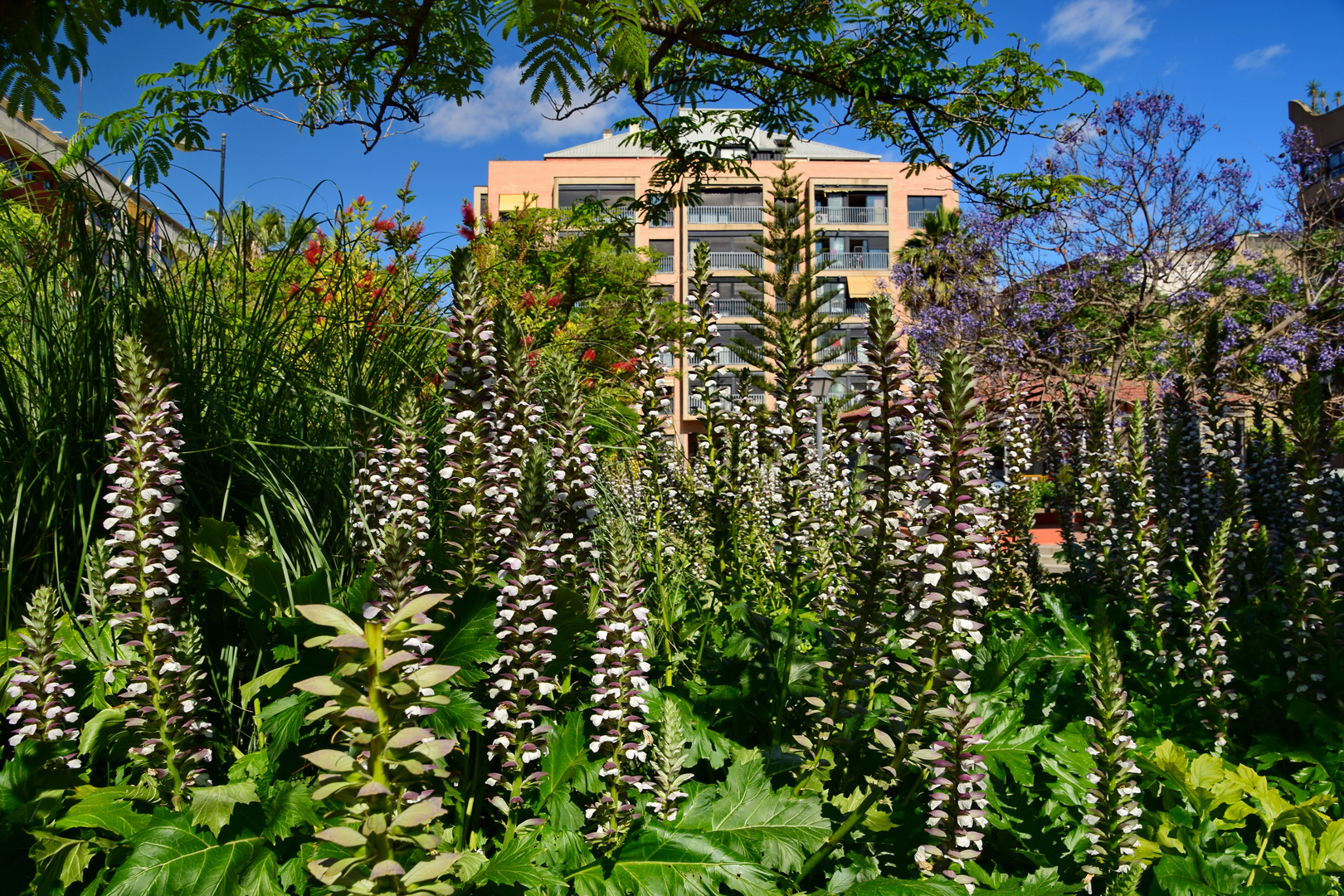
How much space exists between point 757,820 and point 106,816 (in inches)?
58.9

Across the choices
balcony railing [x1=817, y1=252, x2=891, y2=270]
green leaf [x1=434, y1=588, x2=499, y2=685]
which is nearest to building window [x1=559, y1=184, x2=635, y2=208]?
balcony railing [x1=817, y1=252, x2=891, y2=270]

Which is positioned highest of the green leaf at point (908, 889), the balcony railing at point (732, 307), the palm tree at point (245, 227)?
the balcony railing at point (732, 307)

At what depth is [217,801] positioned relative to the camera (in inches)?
68.9

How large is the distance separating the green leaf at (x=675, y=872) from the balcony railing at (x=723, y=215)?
46520mm

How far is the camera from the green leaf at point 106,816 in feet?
5.64

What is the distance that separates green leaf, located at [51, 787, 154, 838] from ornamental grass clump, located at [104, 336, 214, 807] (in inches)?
3.6

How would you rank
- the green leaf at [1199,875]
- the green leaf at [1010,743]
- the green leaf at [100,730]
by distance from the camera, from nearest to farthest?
the green leaf at [1199,875], the green leaf at [100,730], the green leaf at [1010,743]

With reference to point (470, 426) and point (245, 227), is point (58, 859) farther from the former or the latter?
point (245, 227)

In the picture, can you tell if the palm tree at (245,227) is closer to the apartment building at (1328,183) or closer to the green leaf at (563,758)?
the green leaf at (563,758)

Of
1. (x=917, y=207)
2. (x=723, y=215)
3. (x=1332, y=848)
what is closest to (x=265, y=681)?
(x=1332, y=848)

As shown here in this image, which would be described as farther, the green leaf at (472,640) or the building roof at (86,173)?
the building roof at (86,173)

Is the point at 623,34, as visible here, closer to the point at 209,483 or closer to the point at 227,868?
the point at 209,483

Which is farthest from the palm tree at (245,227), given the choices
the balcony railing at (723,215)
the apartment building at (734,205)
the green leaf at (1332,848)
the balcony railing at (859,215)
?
the balcony railing at (859,215)

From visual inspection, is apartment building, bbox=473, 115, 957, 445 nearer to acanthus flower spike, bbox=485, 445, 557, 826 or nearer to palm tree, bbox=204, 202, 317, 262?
palm tree, bbox=204, 202, 317, 262
